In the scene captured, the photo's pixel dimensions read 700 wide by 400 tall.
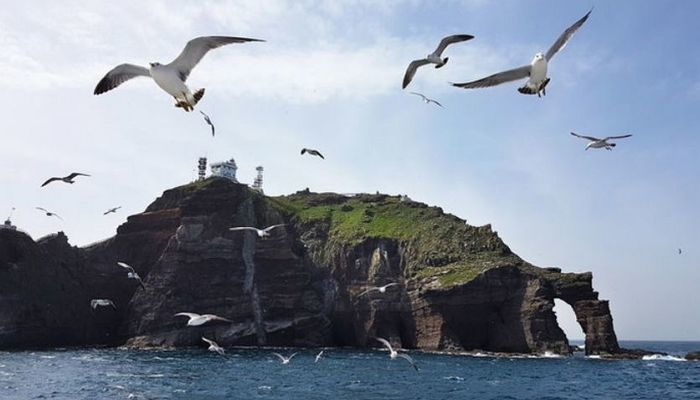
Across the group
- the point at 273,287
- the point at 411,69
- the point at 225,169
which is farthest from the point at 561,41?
the point at 225,169

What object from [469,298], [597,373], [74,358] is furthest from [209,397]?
[469,298]

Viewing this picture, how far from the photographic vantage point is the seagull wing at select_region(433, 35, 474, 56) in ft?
54.6

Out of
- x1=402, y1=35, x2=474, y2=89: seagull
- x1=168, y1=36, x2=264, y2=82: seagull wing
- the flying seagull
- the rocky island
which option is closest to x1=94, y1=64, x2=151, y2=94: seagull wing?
the flying seagull

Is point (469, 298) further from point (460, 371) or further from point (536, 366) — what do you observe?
point (460, 371)

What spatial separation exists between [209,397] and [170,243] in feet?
193

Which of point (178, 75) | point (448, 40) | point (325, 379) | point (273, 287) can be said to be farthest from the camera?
point (273, 287)

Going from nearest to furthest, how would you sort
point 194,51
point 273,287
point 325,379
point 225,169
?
point 194,51 < point 325,379 < point 273,287 < point 225,169

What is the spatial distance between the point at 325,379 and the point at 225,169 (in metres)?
86.0

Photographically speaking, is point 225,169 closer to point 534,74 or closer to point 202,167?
point 202,167

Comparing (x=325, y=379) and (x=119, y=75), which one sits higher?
(x=119, y=75)

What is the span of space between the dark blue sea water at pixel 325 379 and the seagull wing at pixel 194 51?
2687 centimetres

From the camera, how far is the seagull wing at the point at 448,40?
1664 centimetres

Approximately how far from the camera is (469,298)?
83938 mm

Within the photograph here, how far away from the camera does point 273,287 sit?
93250 millimetres
